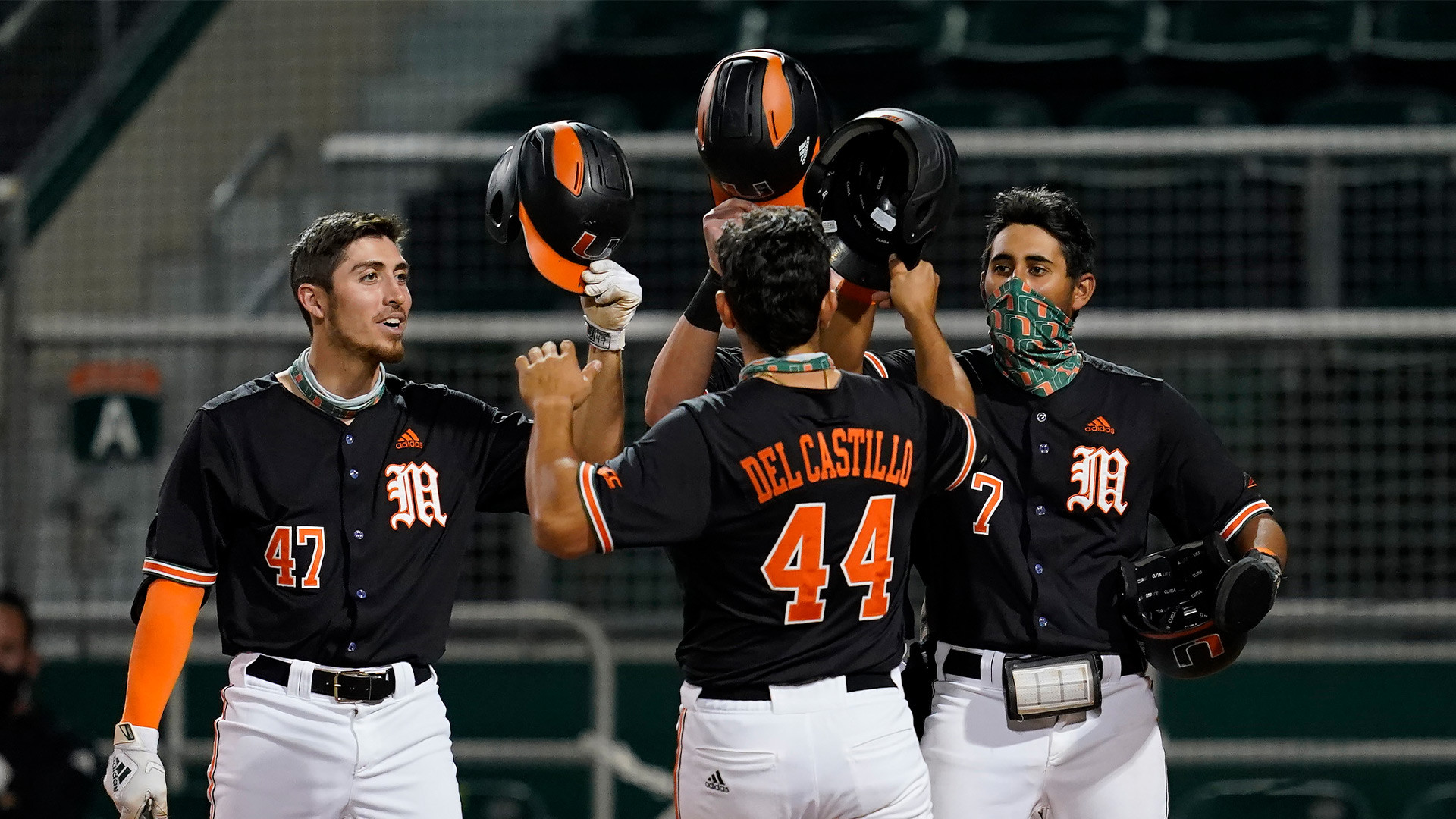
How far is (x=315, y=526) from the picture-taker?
11.2 feet

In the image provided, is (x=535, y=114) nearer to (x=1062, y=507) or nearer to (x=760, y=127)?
(x=760, y=127)

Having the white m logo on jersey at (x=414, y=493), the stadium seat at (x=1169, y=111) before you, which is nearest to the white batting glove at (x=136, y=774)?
the white m logo on jersey at (x=414, y=493)

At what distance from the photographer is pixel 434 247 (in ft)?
23.3

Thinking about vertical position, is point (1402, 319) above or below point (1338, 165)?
below

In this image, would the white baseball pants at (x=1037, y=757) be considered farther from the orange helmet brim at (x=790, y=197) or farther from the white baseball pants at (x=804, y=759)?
the orange helmet brim at (x=790, y=197)

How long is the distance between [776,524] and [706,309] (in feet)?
2.17

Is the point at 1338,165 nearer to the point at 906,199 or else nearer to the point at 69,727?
the point at 906,199

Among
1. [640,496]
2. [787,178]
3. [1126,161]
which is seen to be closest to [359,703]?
[640,496]

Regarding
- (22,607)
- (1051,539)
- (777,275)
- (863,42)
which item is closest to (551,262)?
(777,275)

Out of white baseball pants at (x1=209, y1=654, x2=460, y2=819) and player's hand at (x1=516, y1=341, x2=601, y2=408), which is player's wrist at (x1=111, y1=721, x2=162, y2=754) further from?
player's hand at (x1=516, y1=341, x2=601, y2=408)

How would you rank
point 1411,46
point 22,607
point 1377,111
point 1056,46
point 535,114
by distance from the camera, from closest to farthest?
point 22,607, point 1377,111, point 1411,46, point 535,114, point 1056,46

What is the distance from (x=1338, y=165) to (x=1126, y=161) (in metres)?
0.80

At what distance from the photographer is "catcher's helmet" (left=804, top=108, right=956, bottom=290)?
3.35 m

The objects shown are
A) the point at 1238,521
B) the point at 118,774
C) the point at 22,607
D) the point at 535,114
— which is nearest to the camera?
the point at 118,774
